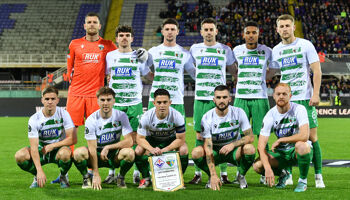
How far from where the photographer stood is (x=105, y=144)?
18.5 ft

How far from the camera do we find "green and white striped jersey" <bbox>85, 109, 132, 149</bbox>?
18.3 feet

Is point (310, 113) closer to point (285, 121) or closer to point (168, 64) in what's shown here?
point (285, 121)

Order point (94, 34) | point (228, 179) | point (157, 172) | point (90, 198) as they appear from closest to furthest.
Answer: point (90, 198) → point (157, 172) → point (228, 179) → point (94, 34)

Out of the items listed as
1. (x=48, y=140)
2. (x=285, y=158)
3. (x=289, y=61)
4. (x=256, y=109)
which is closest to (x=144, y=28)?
(x=256, y=109)

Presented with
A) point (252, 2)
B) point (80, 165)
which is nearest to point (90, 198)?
point (80, 165)

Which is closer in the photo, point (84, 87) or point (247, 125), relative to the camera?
point (247, 125)

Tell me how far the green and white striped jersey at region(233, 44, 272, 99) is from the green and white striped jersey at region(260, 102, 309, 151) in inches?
32.8

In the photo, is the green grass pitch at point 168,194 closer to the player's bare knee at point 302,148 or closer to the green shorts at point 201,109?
the player's bare knee at point 302,148

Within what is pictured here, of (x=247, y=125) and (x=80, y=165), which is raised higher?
(x=247, y=125)

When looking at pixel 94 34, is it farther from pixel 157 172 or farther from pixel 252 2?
pixel 252 2

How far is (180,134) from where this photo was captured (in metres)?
5.56

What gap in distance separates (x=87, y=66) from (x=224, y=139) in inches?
91.0

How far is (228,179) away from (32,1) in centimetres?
3120

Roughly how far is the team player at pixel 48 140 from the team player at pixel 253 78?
2365 mm
